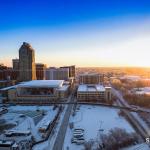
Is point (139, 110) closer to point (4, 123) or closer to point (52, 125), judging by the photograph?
→ point (52, 125)

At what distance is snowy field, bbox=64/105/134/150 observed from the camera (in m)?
19.5

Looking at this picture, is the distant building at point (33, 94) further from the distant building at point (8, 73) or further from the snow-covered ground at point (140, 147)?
the snow-covered ground at point (140, 147)

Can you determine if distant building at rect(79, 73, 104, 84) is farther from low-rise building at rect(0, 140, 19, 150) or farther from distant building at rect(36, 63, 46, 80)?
low-rise building at rect(0, 140, 19, 150)

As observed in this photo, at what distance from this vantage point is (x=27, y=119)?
26.0m

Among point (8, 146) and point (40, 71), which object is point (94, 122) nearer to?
point (8, 146)

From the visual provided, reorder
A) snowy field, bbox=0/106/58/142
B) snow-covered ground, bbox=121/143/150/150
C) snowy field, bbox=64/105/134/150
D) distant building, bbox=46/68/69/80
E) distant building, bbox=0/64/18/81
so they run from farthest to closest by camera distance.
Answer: distant building, bbox=46/68/69/80 < distant building, bbox=0/64/18/81 < snowy field, bbox=0/106/58/142 < snowy field, bbox=64/105/134/150 < snow-covered ground, bbox=121/143/150/150

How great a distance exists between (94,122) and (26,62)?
1430 inches

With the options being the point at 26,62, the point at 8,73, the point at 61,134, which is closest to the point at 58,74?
the point at 26,62

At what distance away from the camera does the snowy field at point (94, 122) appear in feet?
64.1

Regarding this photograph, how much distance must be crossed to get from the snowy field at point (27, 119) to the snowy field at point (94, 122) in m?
2.83

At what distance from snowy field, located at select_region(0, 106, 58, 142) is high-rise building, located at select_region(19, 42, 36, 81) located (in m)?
24.4

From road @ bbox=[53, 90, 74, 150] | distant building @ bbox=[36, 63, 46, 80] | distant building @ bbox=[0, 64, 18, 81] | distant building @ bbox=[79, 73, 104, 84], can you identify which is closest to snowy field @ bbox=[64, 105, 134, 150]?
road @ bbox=[53, 90, 74, 150]

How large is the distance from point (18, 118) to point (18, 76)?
34727mm

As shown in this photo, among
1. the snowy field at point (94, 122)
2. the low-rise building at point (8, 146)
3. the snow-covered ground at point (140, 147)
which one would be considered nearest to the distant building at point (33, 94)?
the snowy field at point (94, 122)
